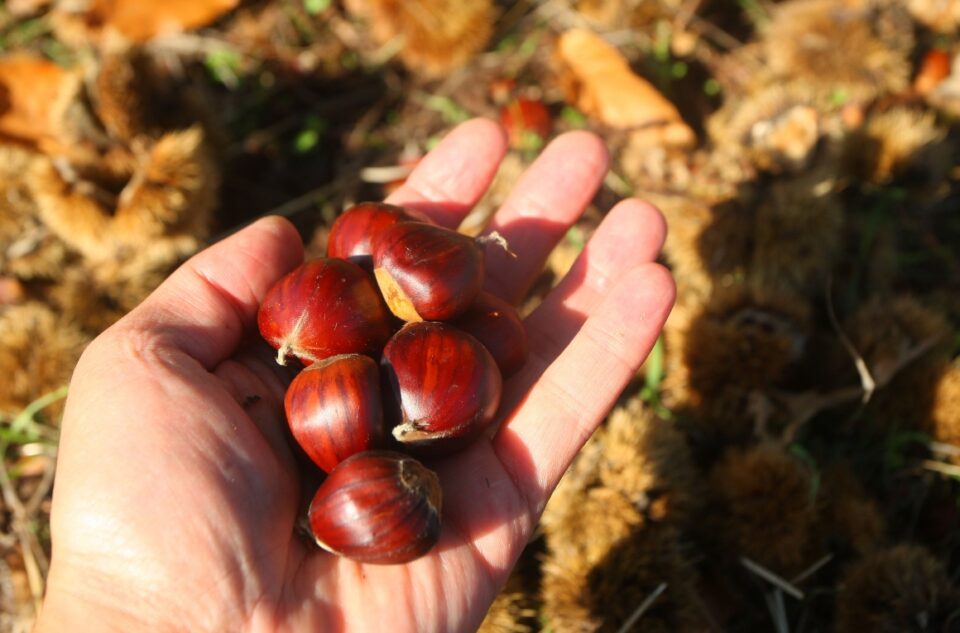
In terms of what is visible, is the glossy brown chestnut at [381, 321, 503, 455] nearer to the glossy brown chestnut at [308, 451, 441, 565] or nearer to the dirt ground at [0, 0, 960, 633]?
the glossy brown chestnut at [308, 451, 441, 565]

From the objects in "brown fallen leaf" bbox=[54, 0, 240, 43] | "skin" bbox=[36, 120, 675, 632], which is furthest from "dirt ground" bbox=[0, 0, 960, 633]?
"skin" bbox=[36, 120, 675, 632]

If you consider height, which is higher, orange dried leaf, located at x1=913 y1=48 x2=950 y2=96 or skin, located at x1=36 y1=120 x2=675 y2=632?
skin, located at x1=36 y1=120 x2=675 y2=632

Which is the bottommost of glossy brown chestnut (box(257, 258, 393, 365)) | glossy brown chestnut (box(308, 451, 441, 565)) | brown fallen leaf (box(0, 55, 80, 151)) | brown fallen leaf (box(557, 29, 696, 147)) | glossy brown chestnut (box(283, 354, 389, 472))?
brown fallen leaf (box(557, 29, 696, 147))

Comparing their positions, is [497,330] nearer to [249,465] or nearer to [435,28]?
[249,465]

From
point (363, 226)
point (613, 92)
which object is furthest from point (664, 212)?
point (363, 226)

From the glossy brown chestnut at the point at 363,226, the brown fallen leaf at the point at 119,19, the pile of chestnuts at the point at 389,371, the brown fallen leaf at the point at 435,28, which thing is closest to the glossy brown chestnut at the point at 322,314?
the pile of chestnuts at the point at 389,371

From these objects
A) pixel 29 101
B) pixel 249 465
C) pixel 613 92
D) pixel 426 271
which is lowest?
pixel 613 92

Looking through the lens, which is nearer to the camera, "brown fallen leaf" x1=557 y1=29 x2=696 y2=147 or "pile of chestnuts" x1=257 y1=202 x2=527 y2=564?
"pile of chestnuts" x1=257 y1=202 x2=527 y2=564

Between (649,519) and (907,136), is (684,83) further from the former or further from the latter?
(649,519)
